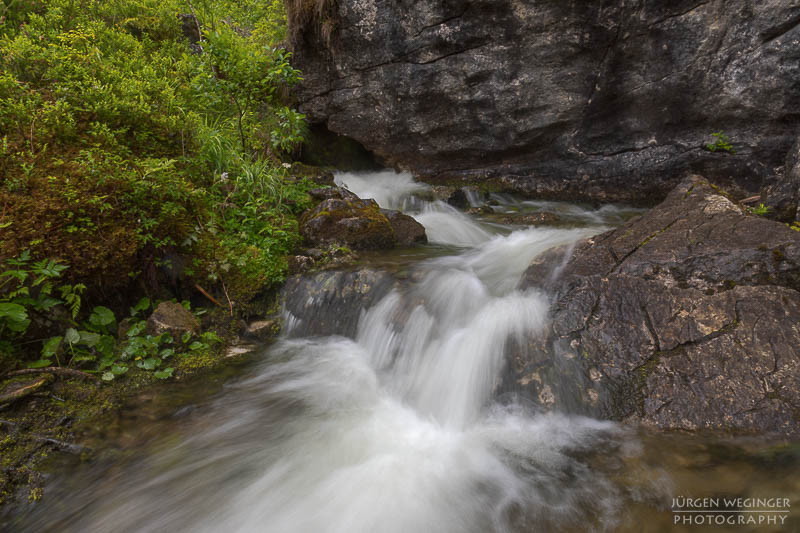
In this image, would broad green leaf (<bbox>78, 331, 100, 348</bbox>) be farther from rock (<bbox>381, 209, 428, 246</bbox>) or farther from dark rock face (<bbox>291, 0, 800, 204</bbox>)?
dark rock face (<bbox>291, 0, 800, 204</bbox>)

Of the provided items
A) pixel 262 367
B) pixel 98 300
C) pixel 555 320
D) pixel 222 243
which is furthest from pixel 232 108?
pixel 555 320

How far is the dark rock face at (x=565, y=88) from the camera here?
5.47m

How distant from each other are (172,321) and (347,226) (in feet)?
7.48

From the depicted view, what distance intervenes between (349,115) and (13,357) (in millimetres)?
6840

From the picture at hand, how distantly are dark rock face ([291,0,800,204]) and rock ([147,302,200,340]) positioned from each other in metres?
5.87

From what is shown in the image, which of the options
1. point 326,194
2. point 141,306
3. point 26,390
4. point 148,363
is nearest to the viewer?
point 26,390

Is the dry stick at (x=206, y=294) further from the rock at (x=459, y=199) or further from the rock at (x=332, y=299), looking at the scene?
the rock at (x=459, y=199)

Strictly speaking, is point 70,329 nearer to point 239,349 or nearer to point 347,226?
point 239,349

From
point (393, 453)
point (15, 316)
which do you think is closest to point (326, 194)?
point (15, 316)

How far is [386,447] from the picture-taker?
98.0 inches

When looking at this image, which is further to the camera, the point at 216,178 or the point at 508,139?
the point at 508,139

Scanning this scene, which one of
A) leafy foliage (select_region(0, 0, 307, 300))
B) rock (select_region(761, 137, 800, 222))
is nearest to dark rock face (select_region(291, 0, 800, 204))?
rock (select_region(761, 137, 800, 222))

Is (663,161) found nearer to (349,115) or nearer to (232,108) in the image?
(349,115)

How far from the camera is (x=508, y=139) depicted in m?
7.31
